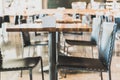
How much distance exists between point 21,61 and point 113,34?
0.92m

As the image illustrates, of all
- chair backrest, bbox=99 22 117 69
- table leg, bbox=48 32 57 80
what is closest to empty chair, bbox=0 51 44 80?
table leg, bbox=48 32 57 80

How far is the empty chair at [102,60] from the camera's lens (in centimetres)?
211

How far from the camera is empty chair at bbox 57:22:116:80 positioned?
2.11m

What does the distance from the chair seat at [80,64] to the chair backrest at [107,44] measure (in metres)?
0.07

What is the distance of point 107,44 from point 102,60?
0.22 metres

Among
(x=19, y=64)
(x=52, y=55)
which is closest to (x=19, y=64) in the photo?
(x=19, y=64)

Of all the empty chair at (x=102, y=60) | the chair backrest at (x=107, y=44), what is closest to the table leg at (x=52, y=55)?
the empty chair at (x=102, y=60)

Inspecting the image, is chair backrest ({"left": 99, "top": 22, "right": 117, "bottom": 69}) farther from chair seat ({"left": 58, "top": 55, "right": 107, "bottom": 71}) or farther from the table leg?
the table leg

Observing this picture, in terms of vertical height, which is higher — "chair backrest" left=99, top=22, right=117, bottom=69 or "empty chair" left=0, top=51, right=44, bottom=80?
"chair backrest" left=99, top=22, right=117, bottom=69

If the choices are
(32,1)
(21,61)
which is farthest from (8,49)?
(32,1)

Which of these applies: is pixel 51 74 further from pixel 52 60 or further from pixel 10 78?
pixel 10 78

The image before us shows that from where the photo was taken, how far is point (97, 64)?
221 cm

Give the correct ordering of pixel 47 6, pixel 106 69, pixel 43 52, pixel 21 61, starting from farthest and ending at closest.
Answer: pixel 47 6, pixel 43 52, pixel 21 61, pixel 106 69

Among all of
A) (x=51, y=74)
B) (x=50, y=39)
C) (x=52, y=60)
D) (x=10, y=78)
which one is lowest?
(x=10, y=78)
